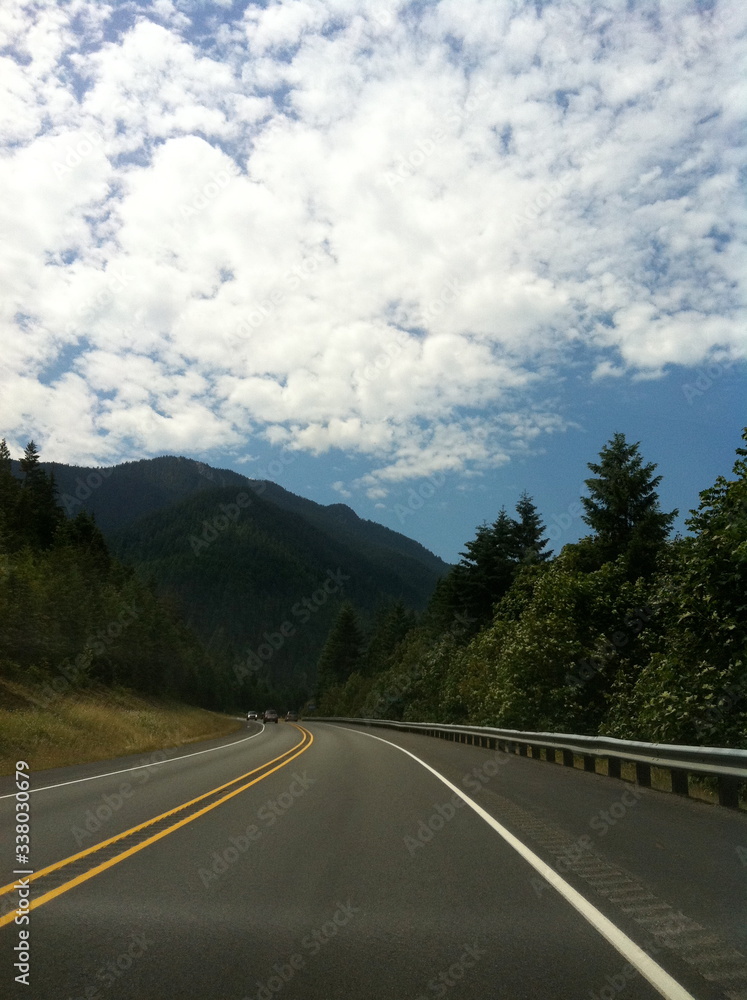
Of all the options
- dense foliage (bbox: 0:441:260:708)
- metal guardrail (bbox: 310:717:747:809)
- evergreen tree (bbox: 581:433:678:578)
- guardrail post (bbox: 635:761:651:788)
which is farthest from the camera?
dense foliage (bbox: 0:441:260:708)

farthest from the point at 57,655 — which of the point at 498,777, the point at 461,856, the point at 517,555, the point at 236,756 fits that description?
the point at 461,856

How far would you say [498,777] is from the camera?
642 inches

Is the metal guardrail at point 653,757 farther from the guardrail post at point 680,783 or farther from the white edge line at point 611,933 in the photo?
the white edge line at point 611,933

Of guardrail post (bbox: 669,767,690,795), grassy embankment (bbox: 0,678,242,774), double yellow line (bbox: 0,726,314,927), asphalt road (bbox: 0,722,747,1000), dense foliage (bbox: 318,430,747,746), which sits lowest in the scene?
grassy embankment (bbox: 0,678,242,774)

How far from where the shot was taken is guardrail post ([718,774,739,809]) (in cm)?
1055

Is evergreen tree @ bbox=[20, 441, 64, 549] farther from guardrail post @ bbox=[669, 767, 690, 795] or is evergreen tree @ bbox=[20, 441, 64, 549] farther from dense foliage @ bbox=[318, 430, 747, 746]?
guardrail post @ bbox=[669, 767, 690, 795]

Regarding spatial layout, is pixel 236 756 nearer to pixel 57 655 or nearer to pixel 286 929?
pixel 286 929

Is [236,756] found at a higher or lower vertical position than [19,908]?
lower

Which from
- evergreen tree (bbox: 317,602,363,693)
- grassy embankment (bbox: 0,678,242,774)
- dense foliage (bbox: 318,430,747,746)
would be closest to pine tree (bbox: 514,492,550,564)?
dense foliage (bbox: 318,430,747,746)

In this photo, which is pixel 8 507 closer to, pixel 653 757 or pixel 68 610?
pixel 68 610

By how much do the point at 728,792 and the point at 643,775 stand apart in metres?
3.01

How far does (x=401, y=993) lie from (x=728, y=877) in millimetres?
3797

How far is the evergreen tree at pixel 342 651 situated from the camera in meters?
123

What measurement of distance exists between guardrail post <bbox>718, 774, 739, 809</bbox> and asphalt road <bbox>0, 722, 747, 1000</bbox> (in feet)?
1.38
